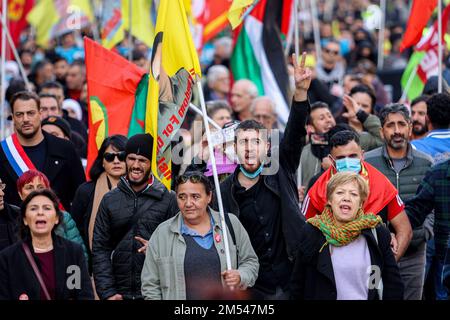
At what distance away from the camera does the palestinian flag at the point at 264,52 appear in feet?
49.6

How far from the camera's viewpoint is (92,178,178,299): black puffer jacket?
9219 millimetres

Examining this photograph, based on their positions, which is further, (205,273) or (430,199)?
(430,199)

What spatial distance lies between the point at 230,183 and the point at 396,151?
5.09ft

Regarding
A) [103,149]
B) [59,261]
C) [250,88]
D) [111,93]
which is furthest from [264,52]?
[59,261]

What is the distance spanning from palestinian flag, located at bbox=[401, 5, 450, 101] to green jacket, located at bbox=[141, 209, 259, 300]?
650 cm

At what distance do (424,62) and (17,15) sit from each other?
25.0 feet

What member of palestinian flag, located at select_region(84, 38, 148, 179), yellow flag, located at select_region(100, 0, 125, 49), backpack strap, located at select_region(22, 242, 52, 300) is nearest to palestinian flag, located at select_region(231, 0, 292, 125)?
yellow flag, located at select_region(100, 0, 125, 49)

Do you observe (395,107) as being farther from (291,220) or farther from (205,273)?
(205,273)

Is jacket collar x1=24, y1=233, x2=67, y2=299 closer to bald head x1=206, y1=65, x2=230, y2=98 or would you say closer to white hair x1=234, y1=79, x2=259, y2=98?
white hair x1=234, y1=79, x2=259, y2=98

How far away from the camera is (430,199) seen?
926 centimetres

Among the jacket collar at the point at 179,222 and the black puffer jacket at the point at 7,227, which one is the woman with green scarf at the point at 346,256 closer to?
the jacket collar at the point at 179,222

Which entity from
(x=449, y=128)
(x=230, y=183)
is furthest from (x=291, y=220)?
(x=449, y=128)

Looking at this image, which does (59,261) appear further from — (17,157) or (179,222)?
(17,157)

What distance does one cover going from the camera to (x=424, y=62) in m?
15.7
